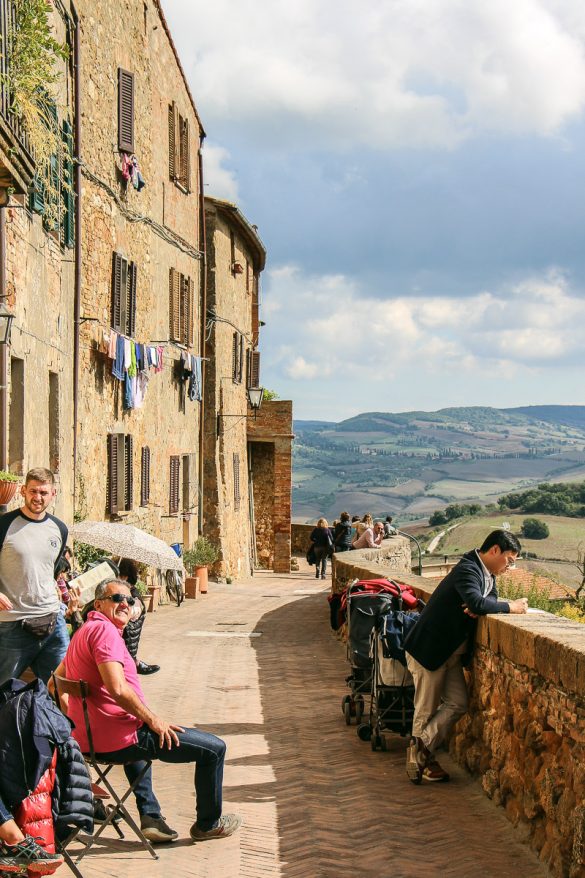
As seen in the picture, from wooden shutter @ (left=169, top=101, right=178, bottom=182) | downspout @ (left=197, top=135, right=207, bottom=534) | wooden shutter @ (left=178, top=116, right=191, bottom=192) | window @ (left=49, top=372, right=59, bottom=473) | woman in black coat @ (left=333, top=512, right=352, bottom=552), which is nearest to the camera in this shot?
window @ (left=49, top=372, right=59, bottom=473)

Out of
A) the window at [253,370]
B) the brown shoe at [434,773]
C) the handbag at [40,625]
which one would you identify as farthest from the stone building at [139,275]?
the brown shoe at [434,773]

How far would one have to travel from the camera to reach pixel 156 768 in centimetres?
866

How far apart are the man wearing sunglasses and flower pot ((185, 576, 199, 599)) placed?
16.9 metres

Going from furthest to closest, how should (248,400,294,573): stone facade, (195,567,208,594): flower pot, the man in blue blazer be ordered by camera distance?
(248,400,294,573): stone facade
(195,567,208,594): flower pot
the man in blue blazer

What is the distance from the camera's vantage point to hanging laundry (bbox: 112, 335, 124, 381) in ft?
62.0

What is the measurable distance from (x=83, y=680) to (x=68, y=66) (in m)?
12.3

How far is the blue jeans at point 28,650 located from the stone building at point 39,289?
155 inches

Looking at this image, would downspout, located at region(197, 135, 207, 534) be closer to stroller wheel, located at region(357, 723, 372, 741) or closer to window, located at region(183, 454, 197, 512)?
window, located at region(183, 454, 197, 512)

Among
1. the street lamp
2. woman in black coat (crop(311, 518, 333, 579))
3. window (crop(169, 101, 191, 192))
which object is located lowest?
woman in black coat (crop(311, 518, 333, 579))

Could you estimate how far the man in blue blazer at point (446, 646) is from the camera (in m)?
7.61

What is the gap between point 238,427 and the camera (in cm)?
3309

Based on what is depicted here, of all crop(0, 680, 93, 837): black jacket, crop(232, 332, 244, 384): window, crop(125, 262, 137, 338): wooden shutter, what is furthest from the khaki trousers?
crop(232, 332, 244, 384): window

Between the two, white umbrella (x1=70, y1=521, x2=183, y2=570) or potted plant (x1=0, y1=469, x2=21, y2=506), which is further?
white umbrella (x1=70, y1=521, x2=183, y2=570)

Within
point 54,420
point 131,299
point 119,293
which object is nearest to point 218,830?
point 54,420
